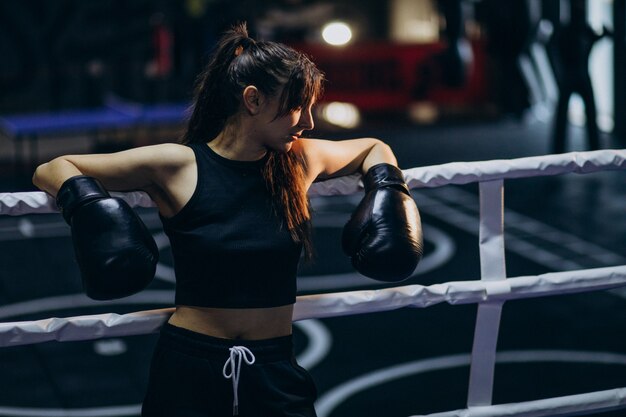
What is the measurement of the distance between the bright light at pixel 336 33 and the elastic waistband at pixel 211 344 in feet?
36.9

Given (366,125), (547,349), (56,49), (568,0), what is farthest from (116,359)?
(56,49)

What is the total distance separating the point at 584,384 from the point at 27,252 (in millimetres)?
4251

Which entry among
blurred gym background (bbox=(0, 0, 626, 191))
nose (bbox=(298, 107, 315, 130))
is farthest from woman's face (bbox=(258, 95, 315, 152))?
blurred gym background (bbox=(0, 0, 626, 191))

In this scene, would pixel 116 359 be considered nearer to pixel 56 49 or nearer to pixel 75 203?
pixel 75 203

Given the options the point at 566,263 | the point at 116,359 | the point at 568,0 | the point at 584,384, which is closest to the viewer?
the point at 584,384

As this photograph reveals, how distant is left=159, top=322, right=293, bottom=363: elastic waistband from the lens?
2.35 m

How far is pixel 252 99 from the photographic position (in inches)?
91.4

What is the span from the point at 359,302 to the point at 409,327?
2897mm

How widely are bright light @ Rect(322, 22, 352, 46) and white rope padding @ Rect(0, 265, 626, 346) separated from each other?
1070cm

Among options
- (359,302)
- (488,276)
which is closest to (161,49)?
(488,276)

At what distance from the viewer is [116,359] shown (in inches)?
198

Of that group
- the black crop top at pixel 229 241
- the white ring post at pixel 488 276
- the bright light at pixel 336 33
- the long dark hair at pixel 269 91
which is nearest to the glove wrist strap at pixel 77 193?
the black crop top at pixel 229 241

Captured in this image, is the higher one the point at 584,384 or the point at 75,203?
the point at 75,203

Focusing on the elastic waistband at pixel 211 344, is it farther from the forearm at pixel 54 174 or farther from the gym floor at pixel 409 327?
the gym floor at pixel 409 327
